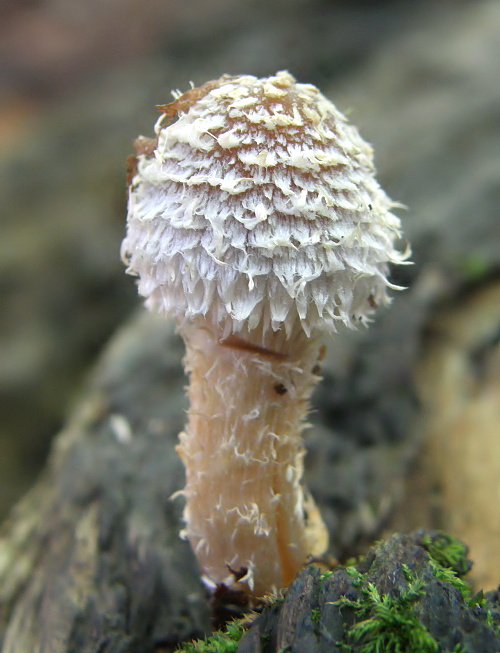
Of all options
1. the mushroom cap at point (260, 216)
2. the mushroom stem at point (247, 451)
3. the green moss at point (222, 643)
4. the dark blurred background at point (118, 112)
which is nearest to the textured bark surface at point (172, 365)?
the dark blurred background at point (118, 112)

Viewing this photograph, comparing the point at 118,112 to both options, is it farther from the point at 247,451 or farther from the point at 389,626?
the point at 389,626

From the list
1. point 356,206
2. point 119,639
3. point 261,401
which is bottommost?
point 119,639

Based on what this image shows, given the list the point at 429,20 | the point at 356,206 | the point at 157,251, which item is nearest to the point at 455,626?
the point at 356,206

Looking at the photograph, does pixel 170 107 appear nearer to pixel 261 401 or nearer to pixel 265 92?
pixel 265 92

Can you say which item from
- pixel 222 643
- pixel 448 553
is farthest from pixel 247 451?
pixel 448 553

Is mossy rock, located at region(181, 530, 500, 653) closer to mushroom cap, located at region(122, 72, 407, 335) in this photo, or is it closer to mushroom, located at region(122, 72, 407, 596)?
mushroom, located at region(122, 72, 407, 596)

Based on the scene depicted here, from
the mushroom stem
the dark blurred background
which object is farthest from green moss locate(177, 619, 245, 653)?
the dark blurred background

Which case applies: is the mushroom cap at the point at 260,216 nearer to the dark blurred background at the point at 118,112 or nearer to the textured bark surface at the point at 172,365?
the textured bark surface at the point at 172,365
